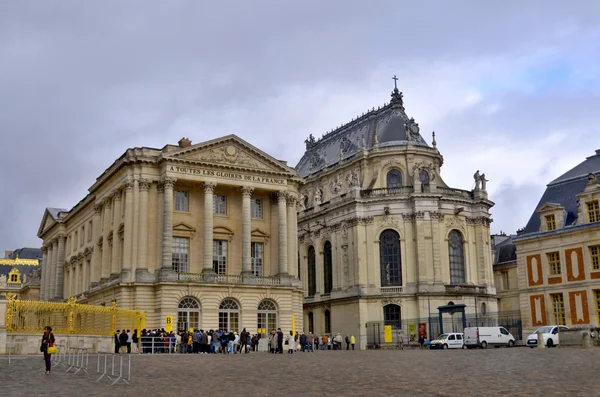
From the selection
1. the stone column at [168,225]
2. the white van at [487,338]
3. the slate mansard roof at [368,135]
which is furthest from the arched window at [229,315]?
the slate mansard roof at [368,135]

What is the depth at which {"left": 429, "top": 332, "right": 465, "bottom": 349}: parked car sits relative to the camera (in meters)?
45.3

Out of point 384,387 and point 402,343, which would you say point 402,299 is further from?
point 384,387

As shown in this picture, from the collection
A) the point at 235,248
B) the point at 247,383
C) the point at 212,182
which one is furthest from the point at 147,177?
the point at 247,383

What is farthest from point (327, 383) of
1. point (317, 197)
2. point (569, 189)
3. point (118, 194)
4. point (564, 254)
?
point (317, 197)

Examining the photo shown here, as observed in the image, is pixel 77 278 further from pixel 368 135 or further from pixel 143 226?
pixel 368 135

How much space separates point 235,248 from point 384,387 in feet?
119

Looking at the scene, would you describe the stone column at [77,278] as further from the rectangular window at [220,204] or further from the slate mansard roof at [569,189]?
the slate mansard roof at [569,189]

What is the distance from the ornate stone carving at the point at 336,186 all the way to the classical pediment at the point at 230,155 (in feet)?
50.2

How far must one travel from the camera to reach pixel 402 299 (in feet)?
191

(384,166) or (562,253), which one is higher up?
(384,166)

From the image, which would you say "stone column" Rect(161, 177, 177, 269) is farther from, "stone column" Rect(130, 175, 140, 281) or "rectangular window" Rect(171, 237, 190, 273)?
"stone column" Rect(130, 175, 140, 281)

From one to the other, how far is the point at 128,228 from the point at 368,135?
30.0m

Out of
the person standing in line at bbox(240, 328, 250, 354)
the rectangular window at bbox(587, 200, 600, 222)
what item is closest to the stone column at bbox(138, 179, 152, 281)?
the person standing in line at bbox(240, 328, 250, 354)

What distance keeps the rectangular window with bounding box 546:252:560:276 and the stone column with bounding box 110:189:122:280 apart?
30052 millimetres
